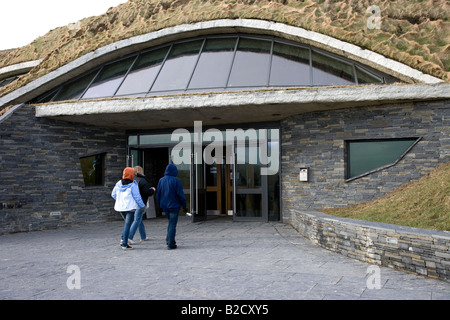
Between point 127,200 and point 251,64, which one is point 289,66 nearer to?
point 251,64

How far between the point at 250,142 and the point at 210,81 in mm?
2224

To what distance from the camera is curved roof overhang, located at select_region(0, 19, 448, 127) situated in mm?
10211

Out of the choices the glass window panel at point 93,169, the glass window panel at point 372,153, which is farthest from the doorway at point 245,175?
the glass window panel at point 372,153

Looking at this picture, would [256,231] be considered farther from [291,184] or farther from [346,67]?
[346,67]

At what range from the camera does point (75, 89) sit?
1340 cm

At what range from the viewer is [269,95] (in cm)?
1027

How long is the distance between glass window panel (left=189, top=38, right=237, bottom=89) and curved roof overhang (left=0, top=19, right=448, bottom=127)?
0.40 metres

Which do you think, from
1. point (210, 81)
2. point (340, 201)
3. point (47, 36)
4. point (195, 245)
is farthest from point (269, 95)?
point (47, 36)

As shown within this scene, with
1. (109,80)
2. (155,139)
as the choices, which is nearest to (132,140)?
(155,139)

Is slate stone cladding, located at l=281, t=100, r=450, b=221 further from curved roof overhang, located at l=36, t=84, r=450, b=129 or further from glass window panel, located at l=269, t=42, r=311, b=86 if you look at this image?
glass window panel, located at l=269, t=42, r=311, b=86

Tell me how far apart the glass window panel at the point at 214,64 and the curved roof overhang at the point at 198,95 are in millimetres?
399

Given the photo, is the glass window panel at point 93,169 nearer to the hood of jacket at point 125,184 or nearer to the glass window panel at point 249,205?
the glass window panel at point 249,205

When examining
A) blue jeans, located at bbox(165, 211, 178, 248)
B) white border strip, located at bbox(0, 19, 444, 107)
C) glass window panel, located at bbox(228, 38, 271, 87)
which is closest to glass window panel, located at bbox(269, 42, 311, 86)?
glass window panel, located at bbox(228, 38, 271, 87)

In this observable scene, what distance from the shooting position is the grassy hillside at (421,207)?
22.1ft
